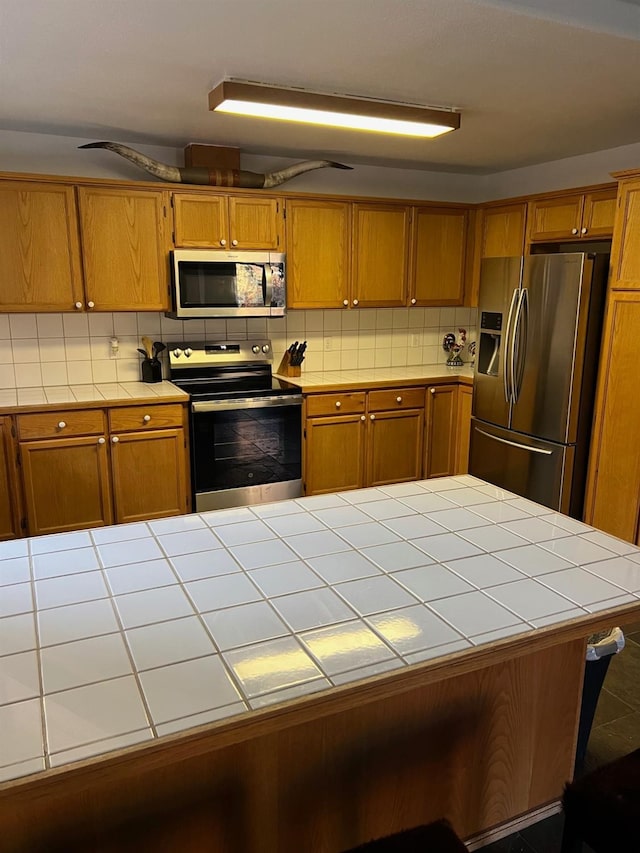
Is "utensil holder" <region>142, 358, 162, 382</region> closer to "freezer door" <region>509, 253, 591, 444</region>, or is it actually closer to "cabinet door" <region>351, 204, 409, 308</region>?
"cabinet door" <region>351, 204, 409, 308</region>

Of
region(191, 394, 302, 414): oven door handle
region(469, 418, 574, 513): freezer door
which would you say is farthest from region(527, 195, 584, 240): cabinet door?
region(191, 394, 302, 414): oven door handle

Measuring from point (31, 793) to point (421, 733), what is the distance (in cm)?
94

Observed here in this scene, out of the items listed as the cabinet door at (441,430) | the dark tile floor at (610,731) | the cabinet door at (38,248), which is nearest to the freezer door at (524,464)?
the cabinet door at (441,430)

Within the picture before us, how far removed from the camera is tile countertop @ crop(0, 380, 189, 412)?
3298 millimetres

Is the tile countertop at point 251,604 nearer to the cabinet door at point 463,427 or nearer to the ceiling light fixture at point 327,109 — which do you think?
the ceiling light fixture at point 327,109

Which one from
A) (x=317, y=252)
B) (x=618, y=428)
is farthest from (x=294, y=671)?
(x=317, y=252)

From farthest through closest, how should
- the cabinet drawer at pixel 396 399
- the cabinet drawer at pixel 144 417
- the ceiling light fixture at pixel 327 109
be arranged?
the cabinet drawer at pixel 396 399, the cabinet drawer at pixel 144 417, the ceiling light fixture at pixel 327 109

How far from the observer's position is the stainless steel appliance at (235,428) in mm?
3650

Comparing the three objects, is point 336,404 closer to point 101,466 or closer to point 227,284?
point 227,284

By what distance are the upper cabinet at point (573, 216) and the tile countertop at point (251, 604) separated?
253 centimetres

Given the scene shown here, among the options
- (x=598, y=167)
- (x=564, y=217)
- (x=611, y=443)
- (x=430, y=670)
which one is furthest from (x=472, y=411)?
(x=430, y=670)

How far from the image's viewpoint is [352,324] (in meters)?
4.61

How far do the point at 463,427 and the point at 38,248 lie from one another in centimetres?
292

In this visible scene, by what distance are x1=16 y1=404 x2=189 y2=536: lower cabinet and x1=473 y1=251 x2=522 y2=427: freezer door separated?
1.93 m
